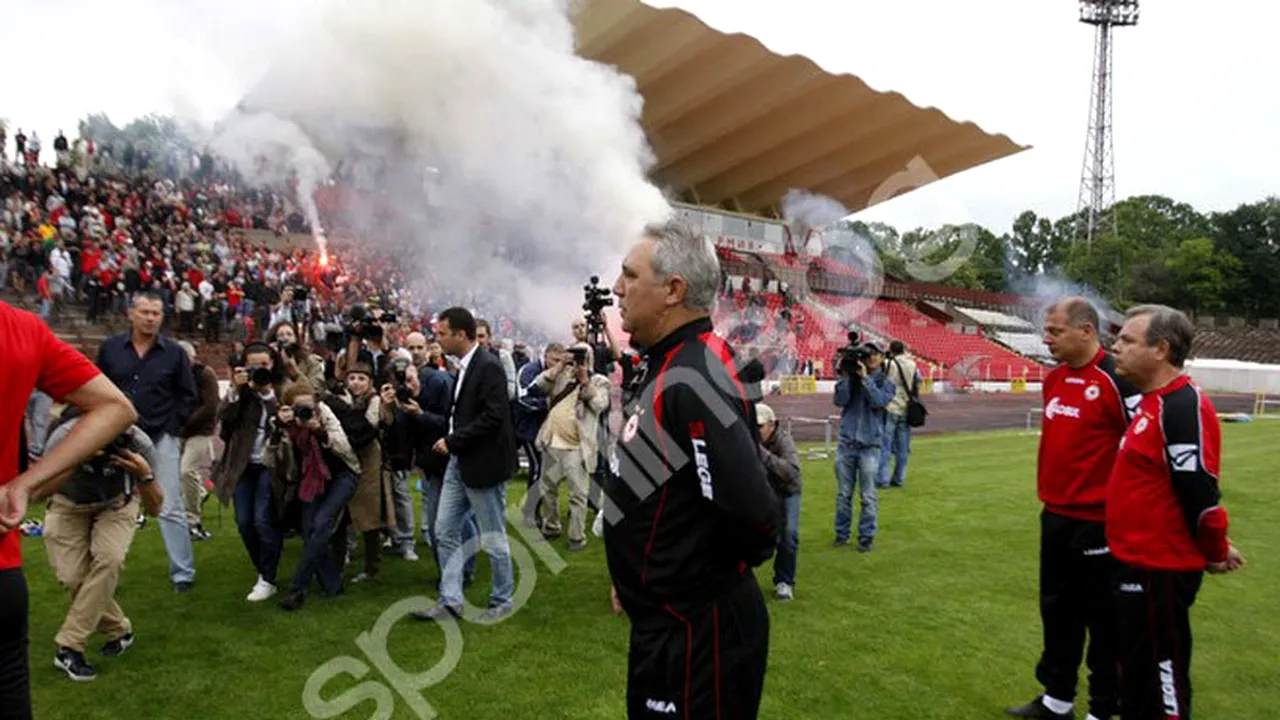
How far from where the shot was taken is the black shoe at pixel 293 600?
5496mm

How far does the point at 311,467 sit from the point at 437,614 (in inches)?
50.5

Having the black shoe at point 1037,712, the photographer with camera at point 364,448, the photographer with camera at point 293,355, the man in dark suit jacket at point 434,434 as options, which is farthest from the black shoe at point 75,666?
the black shoe at point 1037,712

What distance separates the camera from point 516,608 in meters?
5.53

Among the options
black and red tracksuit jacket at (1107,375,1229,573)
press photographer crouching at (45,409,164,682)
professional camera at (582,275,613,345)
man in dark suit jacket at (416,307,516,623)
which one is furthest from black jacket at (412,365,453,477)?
black and red tracksuit jacket at (1107,375,1229,573)

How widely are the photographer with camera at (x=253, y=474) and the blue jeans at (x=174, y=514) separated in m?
0.26

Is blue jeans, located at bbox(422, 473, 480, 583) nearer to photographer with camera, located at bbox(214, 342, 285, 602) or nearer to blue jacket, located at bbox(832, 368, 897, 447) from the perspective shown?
photographer with camera, located at bbox(214, 342, 285, 602)

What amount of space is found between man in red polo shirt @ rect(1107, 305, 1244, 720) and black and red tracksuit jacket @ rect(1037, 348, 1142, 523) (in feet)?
1.44

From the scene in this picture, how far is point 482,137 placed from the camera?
1981 cm

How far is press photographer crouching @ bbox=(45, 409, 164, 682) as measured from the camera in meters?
4.34

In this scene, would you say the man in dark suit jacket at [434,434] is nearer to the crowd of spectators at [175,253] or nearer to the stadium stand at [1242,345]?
the crowd of spectators at [175,253]

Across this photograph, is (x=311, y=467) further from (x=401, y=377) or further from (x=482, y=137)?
(x=482, y=137)

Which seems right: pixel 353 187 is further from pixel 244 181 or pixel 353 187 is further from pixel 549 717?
pixel 549 717

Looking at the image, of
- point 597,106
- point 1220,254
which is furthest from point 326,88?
point 1220,254

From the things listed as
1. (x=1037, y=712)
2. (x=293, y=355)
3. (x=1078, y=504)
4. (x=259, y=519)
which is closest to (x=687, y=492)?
(x=1078, y=504)
